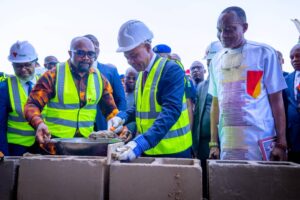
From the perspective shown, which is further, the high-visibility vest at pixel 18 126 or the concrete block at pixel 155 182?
the high-visibility vest at pixel 18 126

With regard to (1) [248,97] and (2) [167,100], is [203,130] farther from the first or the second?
(2) [167,100]

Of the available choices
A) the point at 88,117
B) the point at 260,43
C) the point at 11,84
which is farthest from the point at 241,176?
the point at 11,84

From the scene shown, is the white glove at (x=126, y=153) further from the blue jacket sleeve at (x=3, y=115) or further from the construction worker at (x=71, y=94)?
the blue jacket sleeve at (x=3, y=115)

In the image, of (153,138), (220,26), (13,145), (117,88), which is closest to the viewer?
(153,138)

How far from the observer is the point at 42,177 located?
5.60ft

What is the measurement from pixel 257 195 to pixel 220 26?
1546 mm

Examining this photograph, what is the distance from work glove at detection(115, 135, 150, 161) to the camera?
1783 millimetres

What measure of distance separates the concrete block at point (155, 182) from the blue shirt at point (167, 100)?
395 millimetres

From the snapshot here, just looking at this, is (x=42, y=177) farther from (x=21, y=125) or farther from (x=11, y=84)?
(x=11, y=84)

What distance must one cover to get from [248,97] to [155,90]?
76cm

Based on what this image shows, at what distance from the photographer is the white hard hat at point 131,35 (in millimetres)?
2465

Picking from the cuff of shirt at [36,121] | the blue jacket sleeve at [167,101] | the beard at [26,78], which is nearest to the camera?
the blue jacket sleeve at [167,101]

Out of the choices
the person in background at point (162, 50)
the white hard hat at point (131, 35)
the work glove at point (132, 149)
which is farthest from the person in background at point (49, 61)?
the work glove at point (132, 149)

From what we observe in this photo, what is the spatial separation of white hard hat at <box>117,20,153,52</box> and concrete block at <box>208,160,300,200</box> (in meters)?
1.26
